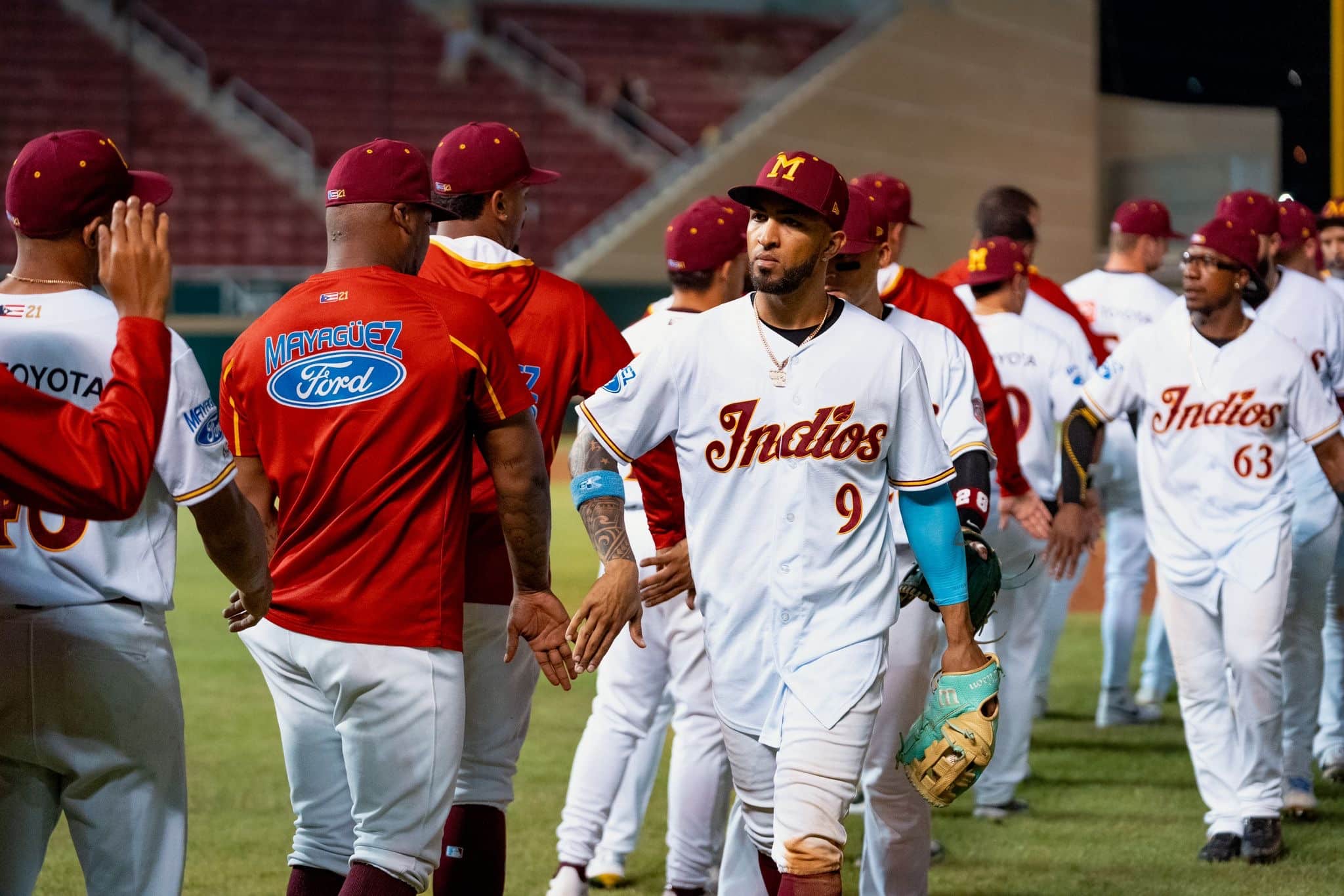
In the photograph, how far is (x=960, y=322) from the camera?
5449 millimetres

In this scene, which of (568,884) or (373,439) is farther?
(568,884)

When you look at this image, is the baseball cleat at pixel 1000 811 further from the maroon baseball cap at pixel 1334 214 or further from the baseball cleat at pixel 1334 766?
the maroon baseball cap at pixel 1334 214

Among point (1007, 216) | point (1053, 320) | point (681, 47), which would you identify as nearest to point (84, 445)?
point (1053, 320)

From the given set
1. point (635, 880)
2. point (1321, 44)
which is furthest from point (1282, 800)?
point (1321, 44)

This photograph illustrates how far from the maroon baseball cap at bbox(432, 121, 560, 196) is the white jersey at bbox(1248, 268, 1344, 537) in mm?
3684

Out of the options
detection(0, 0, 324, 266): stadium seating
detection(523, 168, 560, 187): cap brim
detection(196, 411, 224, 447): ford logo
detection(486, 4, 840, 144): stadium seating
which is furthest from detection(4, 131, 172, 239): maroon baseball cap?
detection(486, 4, 840, 144): stadium seating

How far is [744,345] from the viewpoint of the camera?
12.1 feet

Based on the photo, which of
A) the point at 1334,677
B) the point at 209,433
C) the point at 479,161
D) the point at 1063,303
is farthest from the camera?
the point at 1063,303

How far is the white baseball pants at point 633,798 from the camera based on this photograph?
211 inches

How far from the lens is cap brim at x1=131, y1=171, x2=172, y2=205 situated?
3.20 meters

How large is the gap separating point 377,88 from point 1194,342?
2164cm

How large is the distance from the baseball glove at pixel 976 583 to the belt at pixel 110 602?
5.86 feet

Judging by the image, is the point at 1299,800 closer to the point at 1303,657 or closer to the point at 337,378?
the point at 1303,657

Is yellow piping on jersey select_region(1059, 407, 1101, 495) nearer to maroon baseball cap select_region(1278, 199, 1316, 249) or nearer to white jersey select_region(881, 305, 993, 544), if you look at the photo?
white jersey select_region(881, 305, 993, 544)
